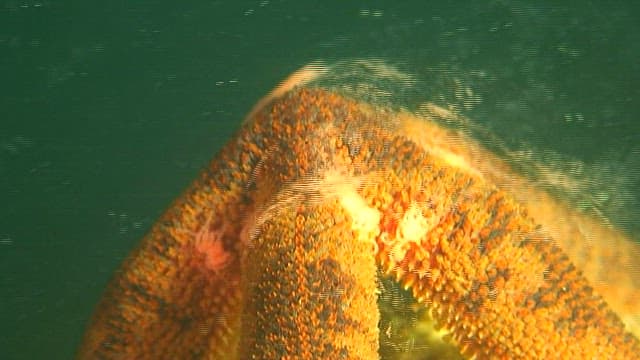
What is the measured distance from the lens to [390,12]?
450 cm

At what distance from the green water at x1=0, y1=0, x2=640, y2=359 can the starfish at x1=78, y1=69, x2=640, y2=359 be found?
1505mm

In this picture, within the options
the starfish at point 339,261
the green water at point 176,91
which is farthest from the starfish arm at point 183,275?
the green water at point 176,91

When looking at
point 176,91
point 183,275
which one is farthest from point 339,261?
point 176,91

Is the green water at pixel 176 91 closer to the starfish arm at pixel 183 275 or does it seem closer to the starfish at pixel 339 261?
the starfish at pixel 339 261

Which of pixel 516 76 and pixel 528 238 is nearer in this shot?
pixel 528 238

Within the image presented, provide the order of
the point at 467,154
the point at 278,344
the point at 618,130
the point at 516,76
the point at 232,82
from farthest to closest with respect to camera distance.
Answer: the point at 232,82
the point at 516,76
the point at 618,130
the point at 467,154
the point at 278,344

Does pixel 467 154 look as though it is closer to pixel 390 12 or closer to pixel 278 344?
pixel 278 344

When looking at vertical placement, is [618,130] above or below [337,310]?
below

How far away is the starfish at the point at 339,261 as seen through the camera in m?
1.07

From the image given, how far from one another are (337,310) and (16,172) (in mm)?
4020

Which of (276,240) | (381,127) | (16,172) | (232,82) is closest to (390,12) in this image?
(232,82)

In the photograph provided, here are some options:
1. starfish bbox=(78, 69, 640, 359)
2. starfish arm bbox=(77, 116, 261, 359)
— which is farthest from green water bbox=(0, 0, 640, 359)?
starfish arm bbox=(77, 116, 261, 359)

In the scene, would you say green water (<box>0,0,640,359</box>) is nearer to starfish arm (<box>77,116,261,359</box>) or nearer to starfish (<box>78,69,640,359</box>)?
starfish (<box>78,69,640,359</box>)

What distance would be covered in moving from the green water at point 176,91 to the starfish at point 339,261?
151cm
